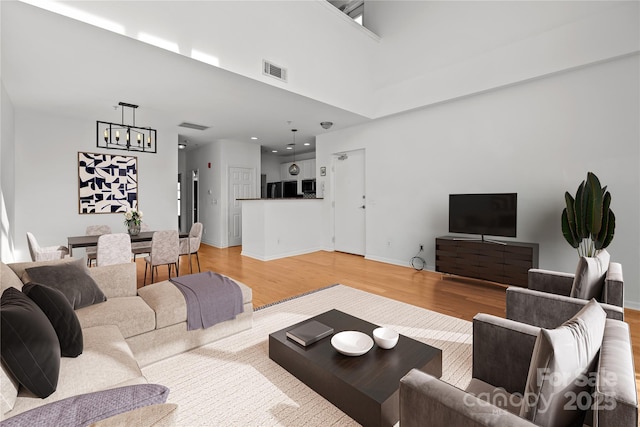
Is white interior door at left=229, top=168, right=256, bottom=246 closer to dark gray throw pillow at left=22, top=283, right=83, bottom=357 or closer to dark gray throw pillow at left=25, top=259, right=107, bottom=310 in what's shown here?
dark gray throw pillow at left=25, top=259, right=107, bottom=310

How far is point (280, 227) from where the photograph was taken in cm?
634

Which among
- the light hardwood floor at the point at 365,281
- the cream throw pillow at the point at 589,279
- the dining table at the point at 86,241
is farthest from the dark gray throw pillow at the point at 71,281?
the cream throw pillow at the point at 589,279

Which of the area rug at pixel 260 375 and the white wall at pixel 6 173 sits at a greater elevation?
the white wall at pixel 6 173

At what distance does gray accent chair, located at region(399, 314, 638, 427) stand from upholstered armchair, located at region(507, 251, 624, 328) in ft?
2.10

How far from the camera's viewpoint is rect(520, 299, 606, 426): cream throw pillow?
92cm

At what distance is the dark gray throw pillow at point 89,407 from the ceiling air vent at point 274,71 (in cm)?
380

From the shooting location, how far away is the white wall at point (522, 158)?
11.5 ft

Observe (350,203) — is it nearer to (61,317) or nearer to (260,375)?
(260,375)

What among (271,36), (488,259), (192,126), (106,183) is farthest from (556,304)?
(106,183)

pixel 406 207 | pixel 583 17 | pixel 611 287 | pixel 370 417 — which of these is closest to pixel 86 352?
pixel 370 417

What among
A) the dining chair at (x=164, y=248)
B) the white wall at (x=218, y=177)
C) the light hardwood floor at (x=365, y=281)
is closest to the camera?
the light hardwood floor at (x=365, y=281)

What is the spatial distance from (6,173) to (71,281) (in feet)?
10.5

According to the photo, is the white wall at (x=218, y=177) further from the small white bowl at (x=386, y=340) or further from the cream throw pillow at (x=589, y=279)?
Answer: the cream throw pillow at (x=589, y=279)

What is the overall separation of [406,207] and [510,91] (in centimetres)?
234
